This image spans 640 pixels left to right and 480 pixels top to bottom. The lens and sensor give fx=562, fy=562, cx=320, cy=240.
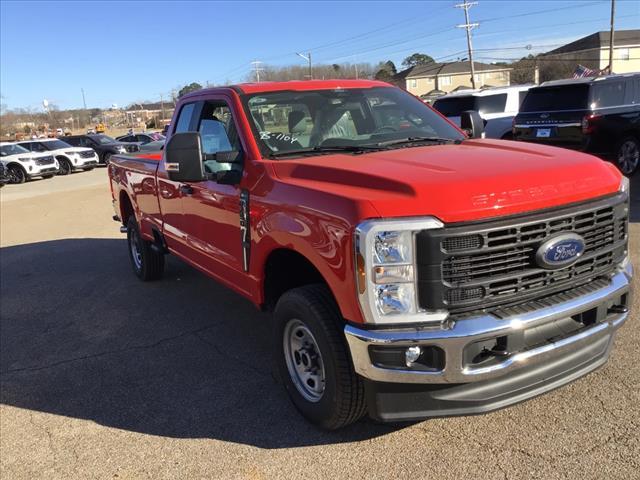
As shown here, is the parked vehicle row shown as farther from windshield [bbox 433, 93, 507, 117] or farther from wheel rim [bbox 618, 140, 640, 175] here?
windshield [bbox 433, 93, 507, 117]

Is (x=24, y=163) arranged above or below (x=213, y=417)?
above

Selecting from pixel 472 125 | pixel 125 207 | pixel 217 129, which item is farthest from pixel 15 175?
pixel 472 125

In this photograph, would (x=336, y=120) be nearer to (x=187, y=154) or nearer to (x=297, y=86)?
(x=297, y=86)

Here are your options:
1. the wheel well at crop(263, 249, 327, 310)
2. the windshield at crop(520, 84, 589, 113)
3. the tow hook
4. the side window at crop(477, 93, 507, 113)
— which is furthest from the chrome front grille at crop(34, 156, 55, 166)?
the tow hook

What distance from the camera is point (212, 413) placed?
3648 mm

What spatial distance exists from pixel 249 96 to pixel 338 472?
2.65m

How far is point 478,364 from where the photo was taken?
2652mm

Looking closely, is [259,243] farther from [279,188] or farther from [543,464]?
[543,464]

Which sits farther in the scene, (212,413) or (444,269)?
(212,413)

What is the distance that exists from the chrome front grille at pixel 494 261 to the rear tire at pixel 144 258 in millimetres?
4647

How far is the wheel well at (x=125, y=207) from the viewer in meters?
7.09

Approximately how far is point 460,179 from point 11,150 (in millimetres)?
25014

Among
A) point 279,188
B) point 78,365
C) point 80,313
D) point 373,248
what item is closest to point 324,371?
point 373,248

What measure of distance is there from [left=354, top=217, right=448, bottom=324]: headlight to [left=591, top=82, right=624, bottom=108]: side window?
9.14m
